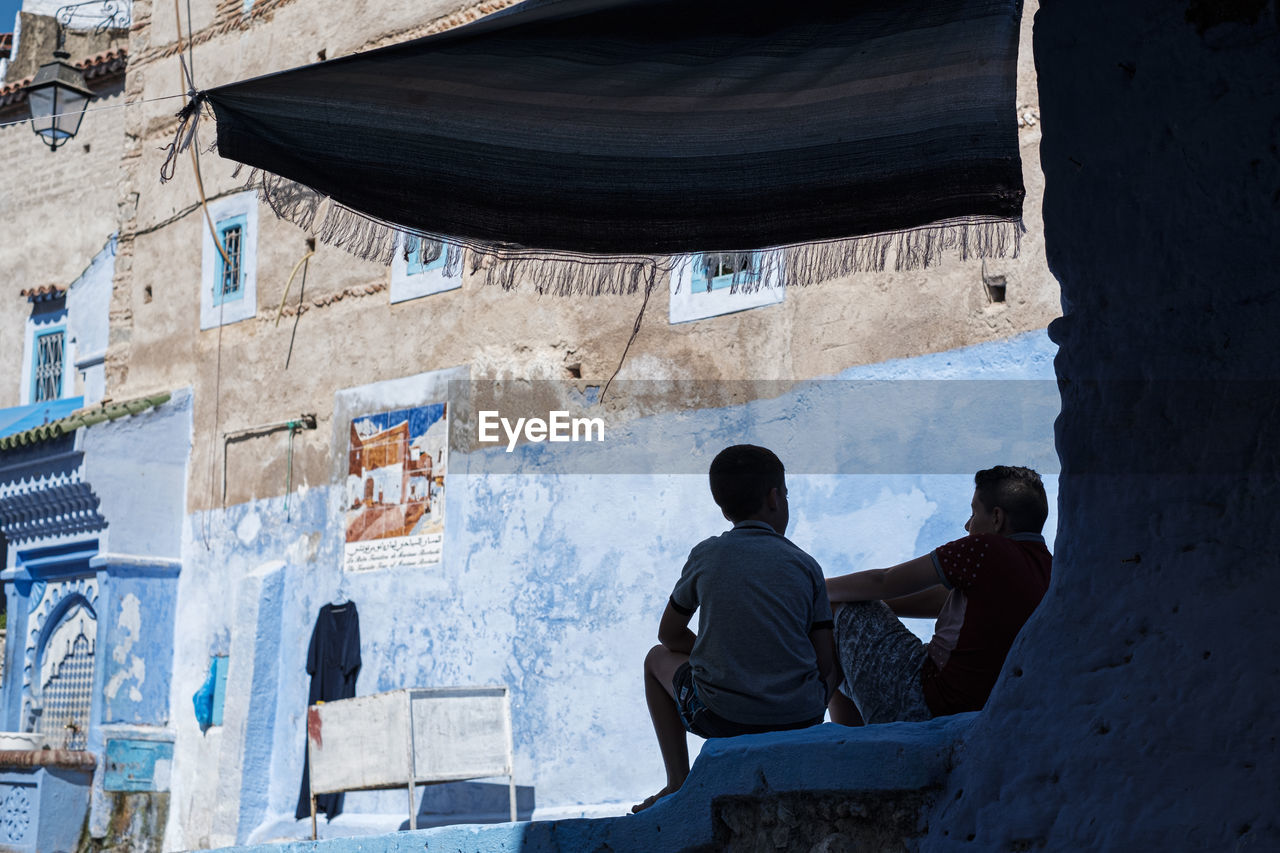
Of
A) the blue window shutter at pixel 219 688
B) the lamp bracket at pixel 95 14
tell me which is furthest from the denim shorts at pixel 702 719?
the lamp bracket at pixel 95 14

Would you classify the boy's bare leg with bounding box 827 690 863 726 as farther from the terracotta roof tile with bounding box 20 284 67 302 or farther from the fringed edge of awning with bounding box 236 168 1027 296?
the terracotta roof tile with bounding box 20 284 67 302

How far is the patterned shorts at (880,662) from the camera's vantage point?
123 inches

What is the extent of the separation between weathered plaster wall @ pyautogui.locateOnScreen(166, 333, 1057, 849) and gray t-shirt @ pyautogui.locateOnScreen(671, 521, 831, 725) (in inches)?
198

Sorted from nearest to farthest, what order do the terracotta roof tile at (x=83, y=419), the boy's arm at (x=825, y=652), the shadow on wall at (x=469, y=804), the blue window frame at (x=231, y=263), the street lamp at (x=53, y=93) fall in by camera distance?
the boy's arm at (x=825, y=652) < the shadow on wall at (x=469, y=804) < the terracotta roof tile at (x=83, y=419) < the blue window frame at (x=231, y=263) < the street lamp at (x=53, y=93)

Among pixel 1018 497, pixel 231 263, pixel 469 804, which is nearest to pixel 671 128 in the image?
pixel 1018 497

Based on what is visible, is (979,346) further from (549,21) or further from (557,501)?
(549,21)

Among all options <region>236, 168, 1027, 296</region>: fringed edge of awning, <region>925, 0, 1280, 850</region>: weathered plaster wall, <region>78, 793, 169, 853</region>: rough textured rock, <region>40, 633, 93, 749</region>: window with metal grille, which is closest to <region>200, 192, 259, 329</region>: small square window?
<region>40, 633, 93, 749</region>: window with metal grille

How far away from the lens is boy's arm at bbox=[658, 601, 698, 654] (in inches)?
142

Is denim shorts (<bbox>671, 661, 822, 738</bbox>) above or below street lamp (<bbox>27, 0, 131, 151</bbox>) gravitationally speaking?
below

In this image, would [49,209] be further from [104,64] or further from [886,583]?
[886,583]

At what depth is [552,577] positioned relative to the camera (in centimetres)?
1036

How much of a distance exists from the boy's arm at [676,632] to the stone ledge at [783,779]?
66 centimetres

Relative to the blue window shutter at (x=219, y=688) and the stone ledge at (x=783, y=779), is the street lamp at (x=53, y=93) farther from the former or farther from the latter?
the stone ledge at (x=783, y=779)

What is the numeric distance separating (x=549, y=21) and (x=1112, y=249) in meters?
1.56
